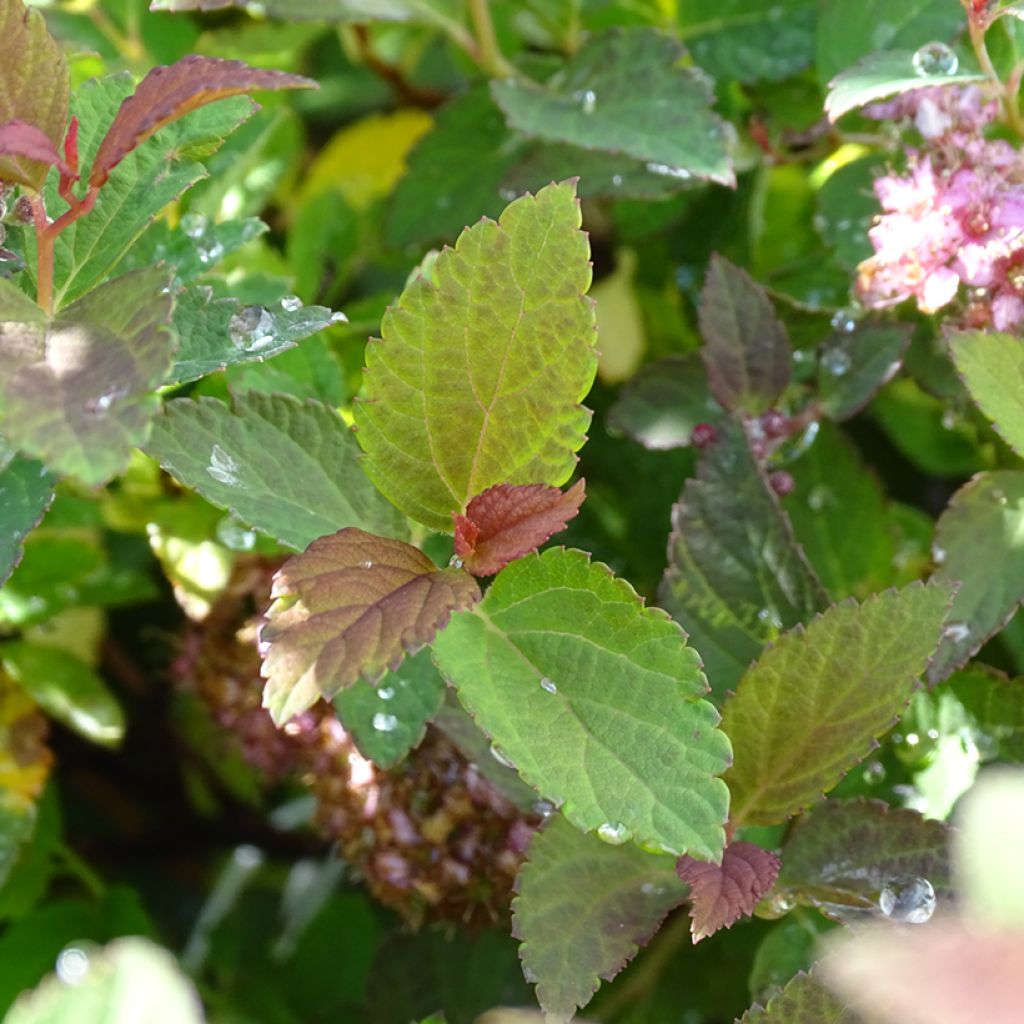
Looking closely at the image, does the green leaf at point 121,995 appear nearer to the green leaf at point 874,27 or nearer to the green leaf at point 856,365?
the green leaf at point 856,365

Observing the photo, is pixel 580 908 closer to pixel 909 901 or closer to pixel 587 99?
pixel 909 901

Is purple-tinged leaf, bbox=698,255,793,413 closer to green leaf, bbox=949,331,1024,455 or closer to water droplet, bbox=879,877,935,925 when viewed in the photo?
green leaf, bbox=949,331,1024,455

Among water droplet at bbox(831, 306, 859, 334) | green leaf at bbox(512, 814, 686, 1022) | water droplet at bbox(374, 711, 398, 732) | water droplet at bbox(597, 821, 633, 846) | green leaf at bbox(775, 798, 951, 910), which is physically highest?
water droplet at bbox(597, 821, 633, 846)

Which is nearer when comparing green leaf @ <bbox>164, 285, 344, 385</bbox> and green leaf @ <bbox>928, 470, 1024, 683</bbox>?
green leaf @ <bbox>164, 285, 344, 385</bbox>

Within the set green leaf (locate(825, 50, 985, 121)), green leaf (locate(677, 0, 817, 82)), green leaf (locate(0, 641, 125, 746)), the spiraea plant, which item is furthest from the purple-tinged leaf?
green leaf (locate(0, 641, 125, 746))

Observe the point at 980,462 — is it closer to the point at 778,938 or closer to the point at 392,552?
the point at 778,938

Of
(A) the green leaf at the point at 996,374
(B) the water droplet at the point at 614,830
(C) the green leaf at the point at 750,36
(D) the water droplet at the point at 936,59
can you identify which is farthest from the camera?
(C) the green leaf at the point at 750,36

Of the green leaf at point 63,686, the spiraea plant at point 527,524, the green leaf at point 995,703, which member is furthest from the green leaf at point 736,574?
the green leaf at point 63,686

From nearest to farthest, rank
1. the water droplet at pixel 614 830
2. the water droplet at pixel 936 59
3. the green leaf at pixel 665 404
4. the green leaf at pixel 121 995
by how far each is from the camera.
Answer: the green leaf at pixel 121 995, the water droplet at pixel 614 830, the water droplet at pixel 936 59, the green leaf at pixel 665 404
